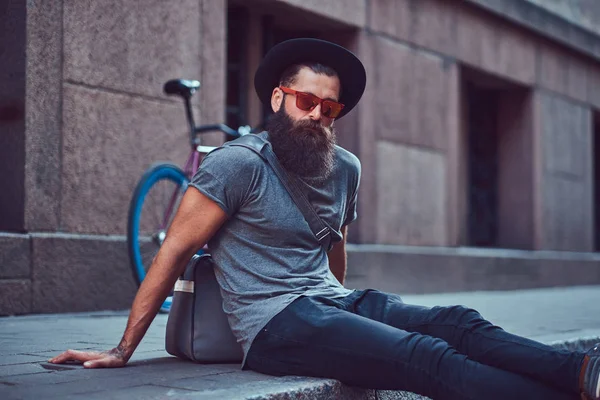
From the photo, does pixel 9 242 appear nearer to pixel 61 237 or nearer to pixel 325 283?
pixel 61 237

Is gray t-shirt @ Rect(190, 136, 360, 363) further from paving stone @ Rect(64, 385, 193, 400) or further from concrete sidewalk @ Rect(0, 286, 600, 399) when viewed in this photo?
paving stone @ Rect(64, 385, 193, 400)

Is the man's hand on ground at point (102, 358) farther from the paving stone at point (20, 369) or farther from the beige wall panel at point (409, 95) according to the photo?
the beige wall panel at point (409, 95)

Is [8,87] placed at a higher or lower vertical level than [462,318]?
higher

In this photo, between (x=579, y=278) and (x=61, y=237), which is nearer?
(x=61, y=237)

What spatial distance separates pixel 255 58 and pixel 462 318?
217 inches

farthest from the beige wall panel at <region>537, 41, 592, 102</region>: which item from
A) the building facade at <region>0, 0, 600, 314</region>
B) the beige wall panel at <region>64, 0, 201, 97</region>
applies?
the beige wall panel at <region>64, 0, 201, 97</region>

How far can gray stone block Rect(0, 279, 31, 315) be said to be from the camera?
5.65 m

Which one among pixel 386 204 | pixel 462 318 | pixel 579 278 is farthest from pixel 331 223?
pixel 579 278

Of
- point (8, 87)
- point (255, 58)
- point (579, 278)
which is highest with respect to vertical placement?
point (255, 58)

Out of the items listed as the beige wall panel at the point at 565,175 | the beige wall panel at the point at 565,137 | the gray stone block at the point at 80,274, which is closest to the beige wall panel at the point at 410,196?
the beige wall panel at the point at 565,175

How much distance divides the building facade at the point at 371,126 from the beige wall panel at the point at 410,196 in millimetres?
20

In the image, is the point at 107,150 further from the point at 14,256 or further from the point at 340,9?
the point at 340,9

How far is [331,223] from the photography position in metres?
3.65

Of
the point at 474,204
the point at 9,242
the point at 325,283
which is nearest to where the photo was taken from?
the point at 325,283
